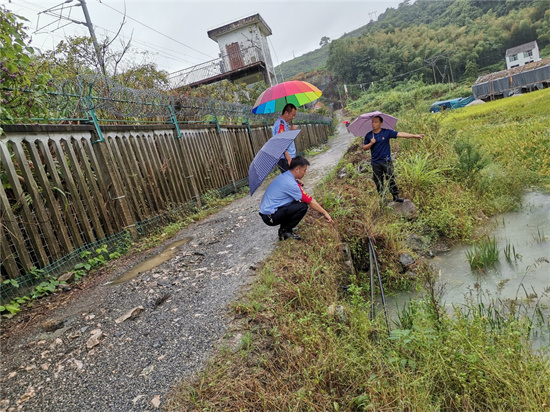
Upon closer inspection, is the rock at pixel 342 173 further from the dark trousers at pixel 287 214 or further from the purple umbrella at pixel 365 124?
the dark trousers at pixel 287 214

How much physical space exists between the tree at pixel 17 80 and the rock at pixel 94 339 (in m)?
2.66

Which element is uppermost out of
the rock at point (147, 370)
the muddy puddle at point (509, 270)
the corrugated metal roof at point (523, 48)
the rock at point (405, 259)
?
the corrugated metal roof at point (523, 48)

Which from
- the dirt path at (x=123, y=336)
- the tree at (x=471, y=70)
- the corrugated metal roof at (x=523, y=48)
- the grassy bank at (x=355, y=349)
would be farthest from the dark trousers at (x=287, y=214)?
the corrugated metal roof at (x=523, y=48)

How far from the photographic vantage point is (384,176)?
521 cm

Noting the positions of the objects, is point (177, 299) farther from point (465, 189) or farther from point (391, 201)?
point (465, 189)

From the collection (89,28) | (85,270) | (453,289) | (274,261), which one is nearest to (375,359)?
(274,261)

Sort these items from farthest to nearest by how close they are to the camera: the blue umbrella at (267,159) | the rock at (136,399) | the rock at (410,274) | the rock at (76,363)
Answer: the rock at (410,274) < the blue umbrella at (267,159) < the rock at (76,363) < the rock at (136,399)

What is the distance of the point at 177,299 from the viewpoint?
3.21 m

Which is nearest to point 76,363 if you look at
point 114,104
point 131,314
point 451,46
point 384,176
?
point 131,314

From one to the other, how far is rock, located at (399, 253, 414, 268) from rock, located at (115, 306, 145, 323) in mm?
3395

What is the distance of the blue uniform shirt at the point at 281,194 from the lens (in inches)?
151

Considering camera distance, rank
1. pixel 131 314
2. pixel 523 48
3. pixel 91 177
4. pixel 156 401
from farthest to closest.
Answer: pixel 523 48
pixel 91 177
pixel 131 314
pixel 156 401

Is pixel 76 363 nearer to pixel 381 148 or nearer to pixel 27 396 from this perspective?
pixel 27 396

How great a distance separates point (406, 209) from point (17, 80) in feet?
19.7
